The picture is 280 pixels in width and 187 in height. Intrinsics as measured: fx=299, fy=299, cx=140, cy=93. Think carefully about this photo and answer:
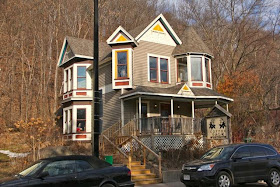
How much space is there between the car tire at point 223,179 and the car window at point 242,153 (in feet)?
2.82

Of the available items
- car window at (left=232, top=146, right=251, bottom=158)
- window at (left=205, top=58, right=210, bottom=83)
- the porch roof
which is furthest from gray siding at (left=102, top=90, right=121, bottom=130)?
car window at (left=232, top=146, right=251, bottom=158)

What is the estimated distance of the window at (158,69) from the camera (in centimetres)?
2258

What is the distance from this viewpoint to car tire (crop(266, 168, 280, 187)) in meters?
11.2

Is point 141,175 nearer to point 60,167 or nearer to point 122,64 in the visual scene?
point 60,167

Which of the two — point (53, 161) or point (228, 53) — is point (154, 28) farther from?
point (228, 53)

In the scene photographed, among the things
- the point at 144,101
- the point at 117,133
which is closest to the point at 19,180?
the point at 117,133

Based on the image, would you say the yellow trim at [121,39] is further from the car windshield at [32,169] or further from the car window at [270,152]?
the car windshield at [32,169]

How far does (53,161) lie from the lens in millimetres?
8906

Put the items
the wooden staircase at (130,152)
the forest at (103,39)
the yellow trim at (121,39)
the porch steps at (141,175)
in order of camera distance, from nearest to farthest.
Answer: the porch steps at (141,175) → the wooden staircase at (130,152) → the yellow trim at (121,39) → the forest at (103,39)

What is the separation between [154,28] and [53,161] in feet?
53.2

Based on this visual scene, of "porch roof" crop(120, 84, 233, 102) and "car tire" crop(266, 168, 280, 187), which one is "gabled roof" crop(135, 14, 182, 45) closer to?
"porch roof" crop(120, 84, 233, 102)

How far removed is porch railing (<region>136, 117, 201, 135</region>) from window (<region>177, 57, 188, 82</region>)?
18.7 ft

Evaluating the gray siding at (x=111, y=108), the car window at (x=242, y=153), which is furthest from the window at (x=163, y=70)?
the car window at (x=242, y=153)

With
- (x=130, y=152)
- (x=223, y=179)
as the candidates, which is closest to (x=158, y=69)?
(x=130, y=152)
